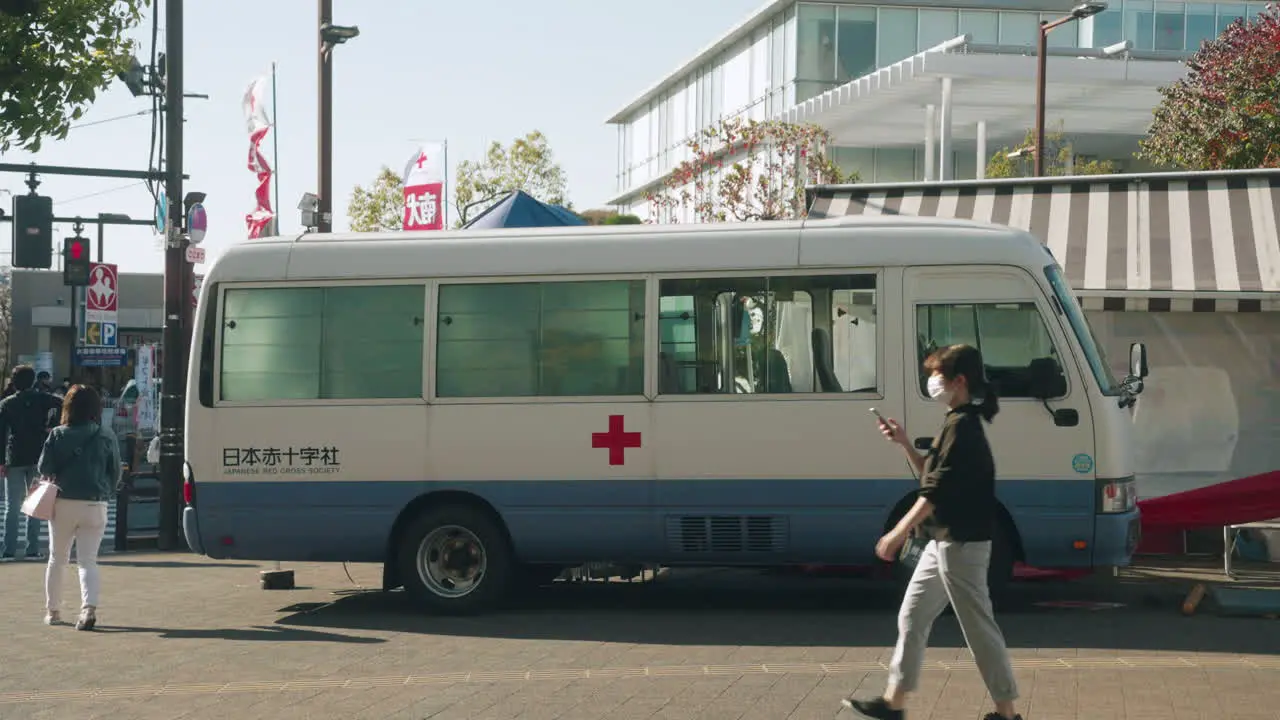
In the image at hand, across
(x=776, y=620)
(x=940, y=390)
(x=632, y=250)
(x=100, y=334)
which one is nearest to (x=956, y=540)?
(x=940, y=390)

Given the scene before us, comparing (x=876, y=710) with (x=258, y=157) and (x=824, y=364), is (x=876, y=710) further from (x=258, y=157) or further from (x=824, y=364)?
(x=258, y=157)

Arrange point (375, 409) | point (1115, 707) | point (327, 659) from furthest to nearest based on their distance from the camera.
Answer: point (375, 409)
point (327, 659)
point (1115, 707)

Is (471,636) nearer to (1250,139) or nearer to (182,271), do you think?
(182,271)

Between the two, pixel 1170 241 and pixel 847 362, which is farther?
pixel 1170 241

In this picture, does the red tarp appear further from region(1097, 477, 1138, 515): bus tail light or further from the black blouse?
the black blouse

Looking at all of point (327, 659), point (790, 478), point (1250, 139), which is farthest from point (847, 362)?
point (1250, 139)

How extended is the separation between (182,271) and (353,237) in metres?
6.66

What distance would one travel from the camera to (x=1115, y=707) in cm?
850

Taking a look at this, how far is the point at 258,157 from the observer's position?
21.6 meters

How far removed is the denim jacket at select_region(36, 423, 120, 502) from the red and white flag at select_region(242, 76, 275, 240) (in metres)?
9.33

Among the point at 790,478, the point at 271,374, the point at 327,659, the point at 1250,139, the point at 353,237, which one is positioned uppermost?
the point at 1250,139

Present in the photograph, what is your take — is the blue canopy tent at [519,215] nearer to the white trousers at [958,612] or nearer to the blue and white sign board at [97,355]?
the white trousers at [958,612]

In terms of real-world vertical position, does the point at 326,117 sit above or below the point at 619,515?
above

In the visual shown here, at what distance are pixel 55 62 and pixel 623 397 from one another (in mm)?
9644
